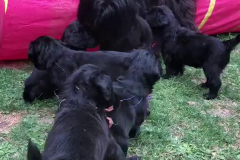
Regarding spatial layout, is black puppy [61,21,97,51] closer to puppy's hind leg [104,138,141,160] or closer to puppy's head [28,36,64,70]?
puppy's head [28,36,64,70]

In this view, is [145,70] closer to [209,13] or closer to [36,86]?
[36,86]

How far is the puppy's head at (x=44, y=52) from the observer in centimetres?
365

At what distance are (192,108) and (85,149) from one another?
2.00 metres

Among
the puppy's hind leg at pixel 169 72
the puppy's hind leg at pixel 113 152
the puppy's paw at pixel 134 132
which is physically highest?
the puppy's hind leg at pixel 113 152

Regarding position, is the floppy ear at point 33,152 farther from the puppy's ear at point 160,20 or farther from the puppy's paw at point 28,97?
the puppy's ear at point 160,20

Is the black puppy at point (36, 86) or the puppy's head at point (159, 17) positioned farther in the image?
the puppy's head at point (159, 17)

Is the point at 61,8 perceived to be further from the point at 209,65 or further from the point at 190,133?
the point at 190,133

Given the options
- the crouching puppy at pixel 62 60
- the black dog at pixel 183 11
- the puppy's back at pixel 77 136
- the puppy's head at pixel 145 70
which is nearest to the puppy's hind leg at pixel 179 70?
the black dog at pixel 183 11

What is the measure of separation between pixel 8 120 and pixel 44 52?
0.74m

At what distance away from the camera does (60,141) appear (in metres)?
2.29

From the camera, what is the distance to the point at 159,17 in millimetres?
4602

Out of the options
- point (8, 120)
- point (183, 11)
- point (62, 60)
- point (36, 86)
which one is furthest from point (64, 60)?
point (183, 11)

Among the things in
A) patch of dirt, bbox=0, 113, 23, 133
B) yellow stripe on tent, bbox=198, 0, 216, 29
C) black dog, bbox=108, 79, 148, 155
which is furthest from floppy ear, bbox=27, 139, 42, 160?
yellow stripe on tent, bbox=198, 0, 216, 29

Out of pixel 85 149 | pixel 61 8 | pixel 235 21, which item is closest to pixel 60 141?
pixel 85 149
